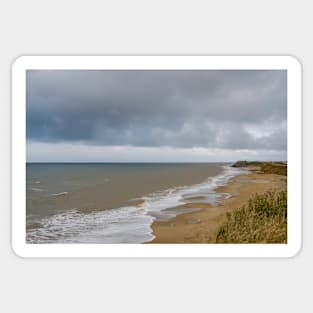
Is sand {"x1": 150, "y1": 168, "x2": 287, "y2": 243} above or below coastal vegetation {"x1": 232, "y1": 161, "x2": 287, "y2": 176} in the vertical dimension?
below

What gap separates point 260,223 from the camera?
2.33m

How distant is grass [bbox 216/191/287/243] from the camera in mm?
2186

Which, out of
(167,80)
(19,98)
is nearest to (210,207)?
(167,80)

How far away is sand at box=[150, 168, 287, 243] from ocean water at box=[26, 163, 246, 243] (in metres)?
0.08

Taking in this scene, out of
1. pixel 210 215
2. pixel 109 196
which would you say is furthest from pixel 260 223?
pixel 109 196

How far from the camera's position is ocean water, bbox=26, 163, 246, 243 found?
2.23m

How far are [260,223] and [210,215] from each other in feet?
1.17

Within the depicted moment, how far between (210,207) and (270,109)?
0.86 m

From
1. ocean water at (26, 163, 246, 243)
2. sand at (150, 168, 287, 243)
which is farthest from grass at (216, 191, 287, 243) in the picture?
ocean water at (26, 163, 246, 243)

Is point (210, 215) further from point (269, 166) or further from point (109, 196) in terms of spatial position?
point (109, 196)

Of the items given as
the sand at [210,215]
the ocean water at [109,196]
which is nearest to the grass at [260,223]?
the sand at [210,215]

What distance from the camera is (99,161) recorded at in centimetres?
259

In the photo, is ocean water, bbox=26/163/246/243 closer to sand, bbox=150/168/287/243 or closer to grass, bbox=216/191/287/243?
sand, bbox=150/168/287/243
